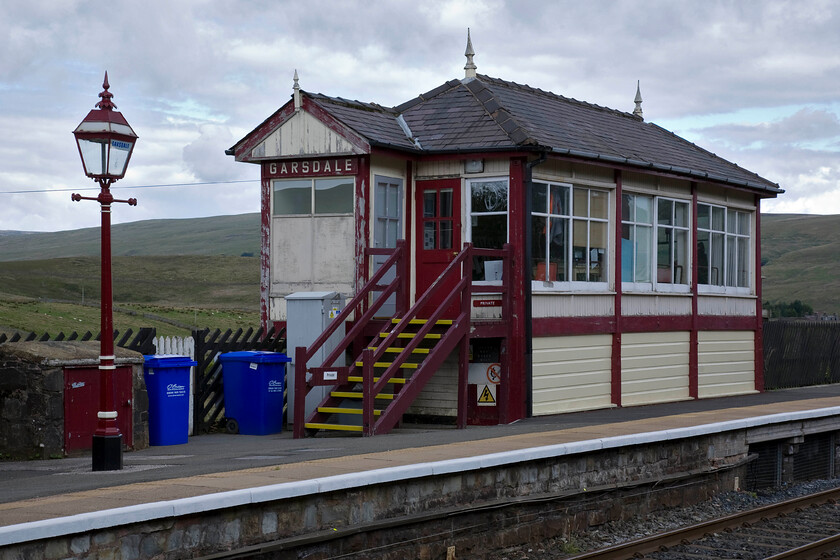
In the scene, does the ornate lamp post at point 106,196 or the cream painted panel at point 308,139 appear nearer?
the ornate lamp post at point 106,196

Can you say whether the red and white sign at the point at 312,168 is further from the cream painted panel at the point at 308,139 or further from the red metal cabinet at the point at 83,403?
the red metal cabinet at the point at 83,403

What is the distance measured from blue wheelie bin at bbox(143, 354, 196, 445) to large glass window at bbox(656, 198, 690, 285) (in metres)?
9.83

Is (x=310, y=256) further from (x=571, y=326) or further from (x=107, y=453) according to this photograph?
(x=107, y=453)

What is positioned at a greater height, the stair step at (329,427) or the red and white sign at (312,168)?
the red and white sign at (312,168)

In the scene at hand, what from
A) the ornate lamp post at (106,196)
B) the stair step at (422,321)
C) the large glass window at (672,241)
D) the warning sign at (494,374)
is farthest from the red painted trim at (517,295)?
the ornate lamp post at (106,196)

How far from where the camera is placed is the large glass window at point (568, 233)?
56.0ft

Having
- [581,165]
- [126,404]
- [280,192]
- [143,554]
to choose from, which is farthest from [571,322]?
[143,554]

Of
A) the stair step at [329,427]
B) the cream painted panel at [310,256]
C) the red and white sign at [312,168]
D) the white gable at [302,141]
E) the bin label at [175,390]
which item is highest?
the white gable at [302,141]

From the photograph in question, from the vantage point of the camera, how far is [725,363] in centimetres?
2234

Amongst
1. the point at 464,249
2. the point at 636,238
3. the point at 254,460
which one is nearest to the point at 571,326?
the point at 636,238

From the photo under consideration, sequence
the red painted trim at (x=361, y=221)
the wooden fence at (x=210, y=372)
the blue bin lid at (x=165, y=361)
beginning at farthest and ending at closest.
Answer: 1. the red painted trim at (x=361, y=221)
2. the wooden fence at (x=210, y=372)
3. the blue bin lid at (x=165, y=361)

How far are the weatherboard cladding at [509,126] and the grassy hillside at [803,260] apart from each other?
91.7 metres

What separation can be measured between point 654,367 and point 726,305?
3181 millimetres

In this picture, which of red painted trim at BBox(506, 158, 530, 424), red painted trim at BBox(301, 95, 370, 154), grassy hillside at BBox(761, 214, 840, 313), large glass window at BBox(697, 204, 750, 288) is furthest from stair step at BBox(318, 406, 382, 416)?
grassy hillside at BBox(761, 214, 840, 313)
